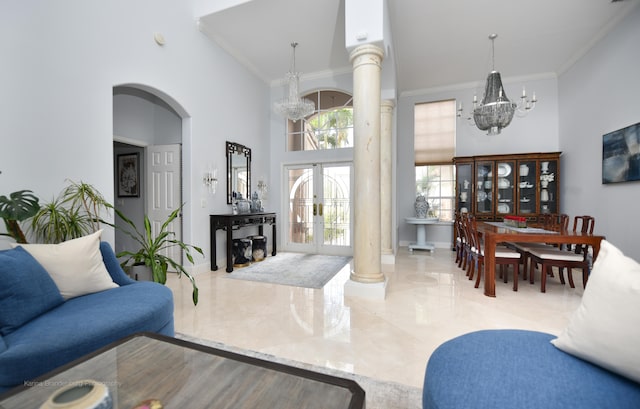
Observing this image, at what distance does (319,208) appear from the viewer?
5984mm

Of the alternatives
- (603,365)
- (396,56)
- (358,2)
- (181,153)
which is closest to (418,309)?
(603,365)

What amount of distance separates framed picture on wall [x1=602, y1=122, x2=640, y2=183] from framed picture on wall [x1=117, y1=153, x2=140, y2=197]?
7.40 meters

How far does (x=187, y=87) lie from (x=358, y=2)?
2.50 m

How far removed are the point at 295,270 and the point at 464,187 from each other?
3.98 m

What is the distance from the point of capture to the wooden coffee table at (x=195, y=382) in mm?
874

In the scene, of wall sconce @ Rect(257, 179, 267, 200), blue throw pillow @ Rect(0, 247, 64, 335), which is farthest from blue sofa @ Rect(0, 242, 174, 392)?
wall sconce @ Rect(257, 179, 267, 200)

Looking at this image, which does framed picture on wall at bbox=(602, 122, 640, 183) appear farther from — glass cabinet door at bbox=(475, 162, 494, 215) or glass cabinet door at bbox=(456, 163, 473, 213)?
glass cabinet door at bbox=(456, 163, 473, 213)

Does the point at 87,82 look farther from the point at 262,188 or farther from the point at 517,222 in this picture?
the point at 517,222

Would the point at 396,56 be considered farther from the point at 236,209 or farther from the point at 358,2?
the point at 236,209

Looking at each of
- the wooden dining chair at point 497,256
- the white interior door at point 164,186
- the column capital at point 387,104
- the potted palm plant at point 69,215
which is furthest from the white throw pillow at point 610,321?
the white interior door at point 164,186

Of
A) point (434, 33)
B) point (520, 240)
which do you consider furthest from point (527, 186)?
point (434, 33)

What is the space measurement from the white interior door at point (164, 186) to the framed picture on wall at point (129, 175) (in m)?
0.49

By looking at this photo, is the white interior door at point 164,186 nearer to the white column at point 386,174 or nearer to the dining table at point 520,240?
the white column at point 386,174

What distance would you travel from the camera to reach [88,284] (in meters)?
1.92
